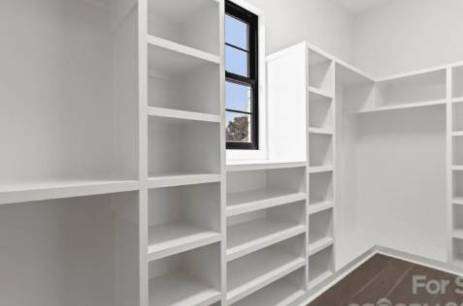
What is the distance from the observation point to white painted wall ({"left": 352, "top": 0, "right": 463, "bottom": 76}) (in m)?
2.60

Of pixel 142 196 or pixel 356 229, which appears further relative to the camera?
pixel 356 229

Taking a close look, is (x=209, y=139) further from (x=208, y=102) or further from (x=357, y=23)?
(x=357, y=23)

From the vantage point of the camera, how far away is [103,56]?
129cm

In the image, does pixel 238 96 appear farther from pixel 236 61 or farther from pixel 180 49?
pixel 180 49

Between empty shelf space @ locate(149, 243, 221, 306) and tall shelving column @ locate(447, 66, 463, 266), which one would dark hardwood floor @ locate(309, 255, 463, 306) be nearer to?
tall shelving column @ locate(447, 66, 463, 266)

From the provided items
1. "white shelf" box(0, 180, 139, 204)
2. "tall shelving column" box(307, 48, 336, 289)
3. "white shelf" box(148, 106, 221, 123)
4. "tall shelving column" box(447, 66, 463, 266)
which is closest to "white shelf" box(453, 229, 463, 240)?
"tall shelving column" box(447, 66, 463, 266)

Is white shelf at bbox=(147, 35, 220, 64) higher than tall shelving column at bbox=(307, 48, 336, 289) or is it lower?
higher

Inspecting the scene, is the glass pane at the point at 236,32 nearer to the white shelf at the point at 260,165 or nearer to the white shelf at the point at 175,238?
the white shelf at the point at 260,165

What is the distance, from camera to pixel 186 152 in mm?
1519

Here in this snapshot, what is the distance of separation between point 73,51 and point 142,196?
758 millimetres

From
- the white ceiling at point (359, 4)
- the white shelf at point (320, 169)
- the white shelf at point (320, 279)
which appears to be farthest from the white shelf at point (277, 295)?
the white ceiling at point (359, 4)

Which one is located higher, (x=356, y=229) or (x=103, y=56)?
(x=103, y=56)

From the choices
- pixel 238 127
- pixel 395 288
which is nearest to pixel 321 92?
pixel 238 127

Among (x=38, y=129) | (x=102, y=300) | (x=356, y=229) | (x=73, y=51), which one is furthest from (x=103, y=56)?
(x=356, y=229)
